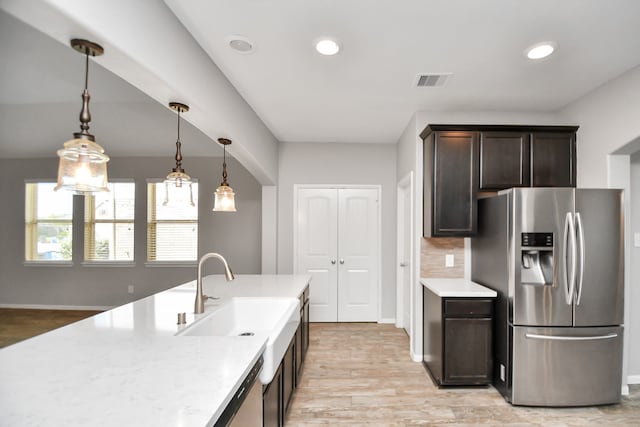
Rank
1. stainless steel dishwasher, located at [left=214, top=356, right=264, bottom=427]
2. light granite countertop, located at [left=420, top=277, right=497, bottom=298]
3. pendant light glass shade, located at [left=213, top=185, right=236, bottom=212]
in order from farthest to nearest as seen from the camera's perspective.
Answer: pendant light glass shade, located at [left=213, top=185, right=236, bottom=212] → light granite countertop, located at [left=420, top=277, right=497, bottom=298] → stainless steel dishwasher, located at [left=214, top=356, right=264, bottom=427]

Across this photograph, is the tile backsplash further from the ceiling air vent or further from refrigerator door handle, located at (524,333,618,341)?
the ceiling air vent

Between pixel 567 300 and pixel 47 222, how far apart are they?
7751 millimetres

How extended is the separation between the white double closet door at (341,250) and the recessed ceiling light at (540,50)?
264 cm

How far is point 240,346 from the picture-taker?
1312 mm

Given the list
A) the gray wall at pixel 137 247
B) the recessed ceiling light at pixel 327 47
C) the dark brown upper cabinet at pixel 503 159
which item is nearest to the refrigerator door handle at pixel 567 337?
the dark brown upper cabinet at pixel 503 159

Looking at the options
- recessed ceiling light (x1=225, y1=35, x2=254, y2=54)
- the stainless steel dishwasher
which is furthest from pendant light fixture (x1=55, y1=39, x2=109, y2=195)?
recessed ceiling light (x1=225, y1=35, x2=254, y2=54)

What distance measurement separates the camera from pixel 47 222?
18.4 ft

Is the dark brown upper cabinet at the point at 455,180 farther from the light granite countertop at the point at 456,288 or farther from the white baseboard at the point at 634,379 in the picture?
the white baseboard at the point at 634,379

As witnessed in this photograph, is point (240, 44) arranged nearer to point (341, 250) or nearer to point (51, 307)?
point (341, 250)

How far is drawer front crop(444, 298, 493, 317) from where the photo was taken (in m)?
2.64

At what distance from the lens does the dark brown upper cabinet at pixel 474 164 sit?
9.72ft

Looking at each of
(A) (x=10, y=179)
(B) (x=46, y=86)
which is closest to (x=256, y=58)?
(B) (x=46, y=86)

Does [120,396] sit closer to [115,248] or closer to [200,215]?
[200,215]

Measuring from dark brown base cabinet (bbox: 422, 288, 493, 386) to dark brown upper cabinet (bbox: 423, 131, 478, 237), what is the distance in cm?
72
